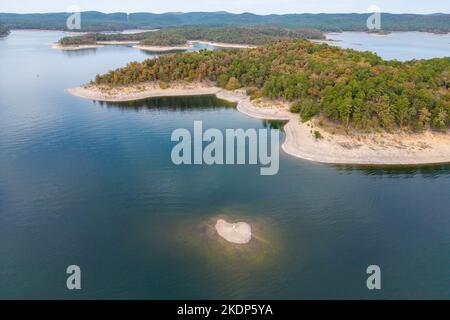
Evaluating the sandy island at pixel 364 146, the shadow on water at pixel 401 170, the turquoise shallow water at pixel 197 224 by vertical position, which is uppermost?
the sandy island at pixel 364 146

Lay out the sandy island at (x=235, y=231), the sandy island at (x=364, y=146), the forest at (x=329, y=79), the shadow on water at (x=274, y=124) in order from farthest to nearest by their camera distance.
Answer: the shadow on water at (x=274, y=124), the forest at (x=329, y=79), the sandy island at (x=364, y=146), the sandy island at (x=235, y=231)

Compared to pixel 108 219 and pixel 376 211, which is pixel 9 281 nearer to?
pixel 108 219

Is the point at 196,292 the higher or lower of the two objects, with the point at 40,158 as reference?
lower

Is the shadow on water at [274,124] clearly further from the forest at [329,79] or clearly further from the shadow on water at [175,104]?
the shadow on water at [175,104]

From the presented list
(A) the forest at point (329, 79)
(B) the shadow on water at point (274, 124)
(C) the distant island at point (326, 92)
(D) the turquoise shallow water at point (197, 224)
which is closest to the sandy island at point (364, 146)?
(C) the distant island at point (326, 92)

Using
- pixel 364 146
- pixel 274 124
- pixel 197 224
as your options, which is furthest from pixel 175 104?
pixel 197 224

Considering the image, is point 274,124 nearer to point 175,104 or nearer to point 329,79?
point 329,79

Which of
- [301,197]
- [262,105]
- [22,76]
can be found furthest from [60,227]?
[22,76]
